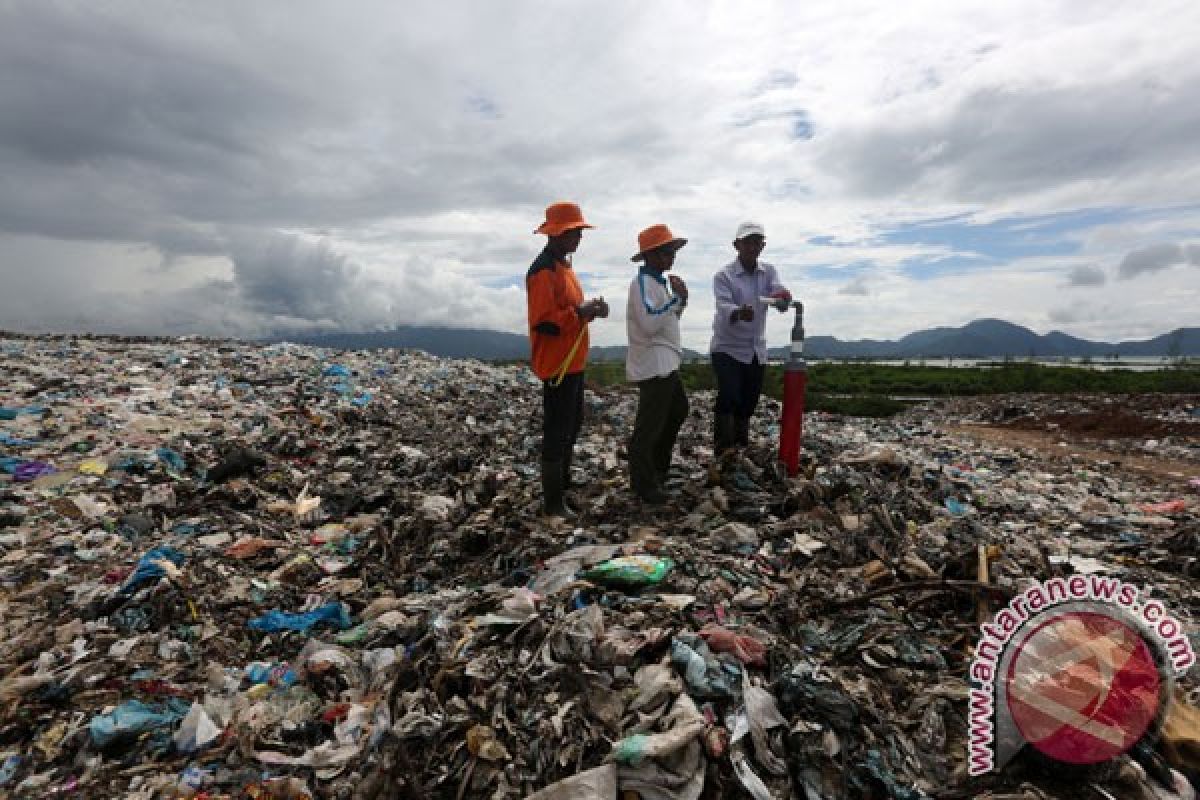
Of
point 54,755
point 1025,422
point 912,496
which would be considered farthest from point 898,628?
point 1025,422

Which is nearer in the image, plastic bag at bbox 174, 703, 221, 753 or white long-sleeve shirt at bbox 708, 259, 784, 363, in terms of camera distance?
plastic bag at bbox 174, 703, 221, 753

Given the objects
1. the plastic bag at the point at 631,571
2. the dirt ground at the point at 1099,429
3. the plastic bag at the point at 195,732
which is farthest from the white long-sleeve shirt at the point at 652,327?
the dirt ground at the point at 1099,429

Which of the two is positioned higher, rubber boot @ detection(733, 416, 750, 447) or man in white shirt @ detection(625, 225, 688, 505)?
man in white shirt @ detection(625, 225, 688, 505)

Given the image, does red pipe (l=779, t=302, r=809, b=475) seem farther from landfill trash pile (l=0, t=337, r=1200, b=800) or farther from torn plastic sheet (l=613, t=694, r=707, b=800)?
torn plastic sheet (l=613, t=694, r=707, b=800)

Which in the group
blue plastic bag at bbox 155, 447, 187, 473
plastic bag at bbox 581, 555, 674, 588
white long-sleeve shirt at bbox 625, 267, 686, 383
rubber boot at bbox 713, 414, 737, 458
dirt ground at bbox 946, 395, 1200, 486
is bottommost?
dirt ground at bbox 946, 395, 1200, 486

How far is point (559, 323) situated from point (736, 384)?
5.08 feet

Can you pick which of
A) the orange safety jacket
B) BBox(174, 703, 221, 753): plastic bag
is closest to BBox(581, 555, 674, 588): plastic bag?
the orange safety jacket

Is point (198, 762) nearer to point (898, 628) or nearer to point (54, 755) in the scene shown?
point (54, 755)

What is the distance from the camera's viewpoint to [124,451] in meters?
5.87

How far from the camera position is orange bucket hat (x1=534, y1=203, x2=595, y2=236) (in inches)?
148

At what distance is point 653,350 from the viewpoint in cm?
392

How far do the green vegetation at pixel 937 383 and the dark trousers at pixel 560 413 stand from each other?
13977 mm

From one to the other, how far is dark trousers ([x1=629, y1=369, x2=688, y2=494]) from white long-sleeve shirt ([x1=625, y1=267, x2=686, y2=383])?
79mm

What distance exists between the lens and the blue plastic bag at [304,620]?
3.26 metres
